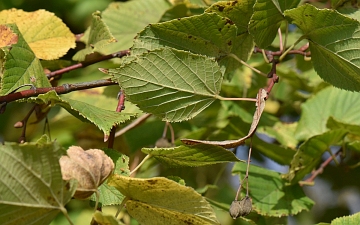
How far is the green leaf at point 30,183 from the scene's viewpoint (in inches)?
28.3

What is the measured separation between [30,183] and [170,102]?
0.31 metres

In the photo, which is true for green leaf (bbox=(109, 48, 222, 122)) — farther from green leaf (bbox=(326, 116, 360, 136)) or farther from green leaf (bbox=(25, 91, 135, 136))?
green leaf (bbox=(326, 116, 360, 136))

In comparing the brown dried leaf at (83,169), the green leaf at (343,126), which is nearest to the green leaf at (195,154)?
the brown dried leaf at (83,169)

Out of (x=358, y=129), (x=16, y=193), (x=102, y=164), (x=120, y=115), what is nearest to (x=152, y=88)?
(x=120, y=115)

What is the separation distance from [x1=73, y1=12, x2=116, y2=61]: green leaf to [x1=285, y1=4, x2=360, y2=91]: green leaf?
0.36 m

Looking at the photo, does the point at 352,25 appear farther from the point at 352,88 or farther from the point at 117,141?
the point at 117,141

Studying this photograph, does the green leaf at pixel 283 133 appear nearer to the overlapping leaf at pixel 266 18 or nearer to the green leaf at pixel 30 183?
the overlapping leaf at pixel 266 18

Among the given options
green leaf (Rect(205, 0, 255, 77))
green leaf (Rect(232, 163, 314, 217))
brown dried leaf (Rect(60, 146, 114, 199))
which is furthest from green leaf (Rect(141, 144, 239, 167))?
green leaf (Rect(232, 163, 314, 217))

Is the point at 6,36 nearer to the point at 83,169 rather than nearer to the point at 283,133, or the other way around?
the point at 83,169

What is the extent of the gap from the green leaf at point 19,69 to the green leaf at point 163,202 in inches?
11.4

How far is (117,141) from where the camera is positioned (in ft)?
5.64

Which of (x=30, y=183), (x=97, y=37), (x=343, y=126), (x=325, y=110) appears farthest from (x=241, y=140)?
(x=325, y=110)

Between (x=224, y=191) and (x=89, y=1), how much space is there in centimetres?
91

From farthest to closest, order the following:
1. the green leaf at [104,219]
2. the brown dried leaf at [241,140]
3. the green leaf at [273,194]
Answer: the green leaf at [273,194], the brown dried leaf at [241,140], the green leaf at [104,219]
